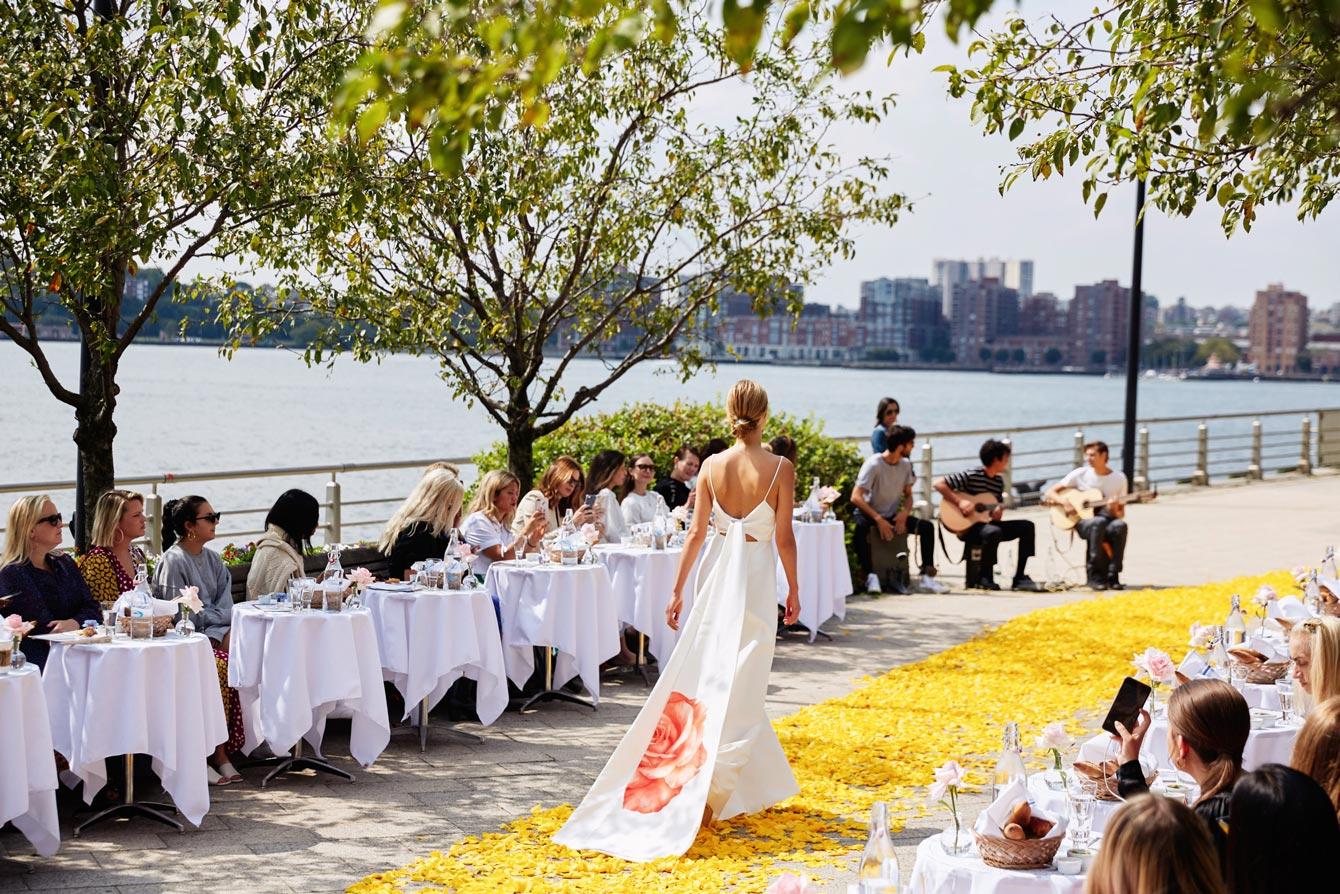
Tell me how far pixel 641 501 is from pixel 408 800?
15.4 ft

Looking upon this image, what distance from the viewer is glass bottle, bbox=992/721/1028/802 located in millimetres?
4387

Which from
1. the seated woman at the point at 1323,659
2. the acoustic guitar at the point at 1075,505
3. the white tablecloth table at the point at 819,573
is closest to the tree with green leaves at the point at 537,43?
the seated woman at the point at 1323,659

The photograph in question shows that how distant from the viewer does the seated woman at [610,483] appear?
11555 mm

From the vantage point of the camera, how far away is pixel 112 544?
26.3 ft

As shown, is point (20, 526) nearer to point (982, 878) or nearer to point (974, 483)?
point (982, 878)

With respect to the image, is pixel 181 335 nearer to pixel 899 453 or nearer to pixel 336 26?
pixel 336 26

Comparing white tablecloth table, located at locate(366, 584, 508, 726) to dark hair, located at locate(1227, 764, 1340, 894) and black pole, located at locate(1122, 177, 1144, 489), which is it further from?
black pole, located at locate(1122, 177, 1144, 489)

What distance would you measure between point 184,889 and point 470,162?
6106 millimetres

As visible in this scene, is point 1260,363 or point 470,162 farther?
point 1260,363

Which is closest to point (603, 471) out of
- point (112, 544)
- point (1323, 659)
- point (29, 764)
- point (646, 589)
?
point (646, 589)

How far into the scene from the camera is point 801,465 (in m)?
14.8

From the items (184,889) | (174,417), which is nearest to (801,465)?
(184,889)

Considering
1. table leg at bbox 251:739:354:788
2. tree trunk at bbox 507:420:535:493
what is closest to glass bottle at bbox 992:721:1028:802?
table leg at bbox 251:739:354:788

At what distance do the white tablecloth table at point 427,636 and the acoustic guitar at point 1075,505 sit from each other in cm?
829
